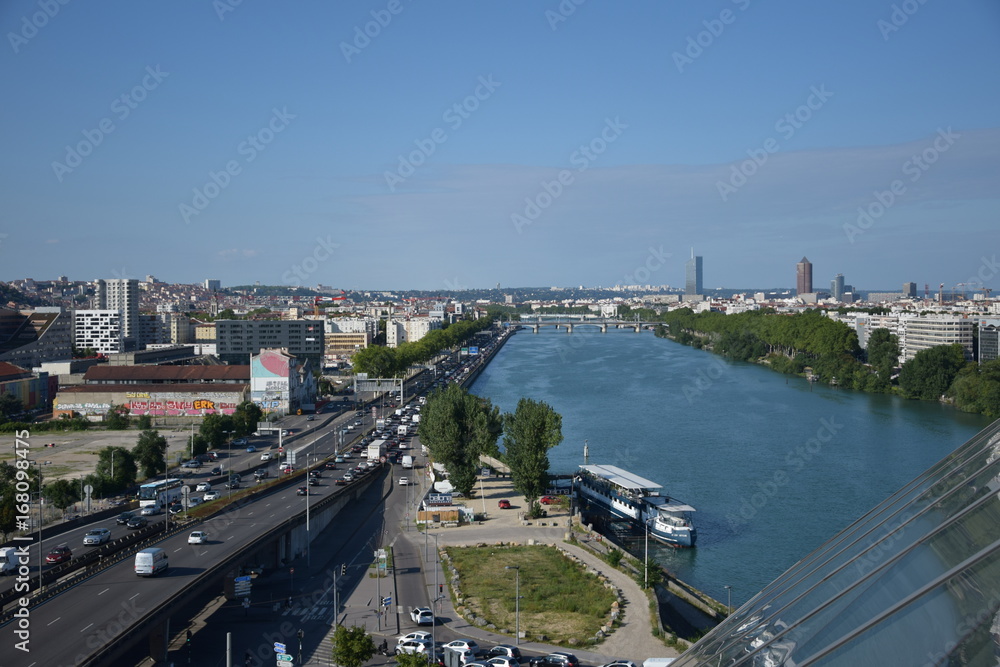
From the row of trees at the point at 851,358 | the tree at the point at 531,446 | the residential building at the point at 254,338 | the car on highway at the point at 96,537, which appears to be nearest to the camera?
the car on highway at the point at 96,537

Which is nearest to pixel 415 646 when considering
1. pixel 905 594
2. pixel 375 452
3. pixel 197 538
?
pixel 197 538

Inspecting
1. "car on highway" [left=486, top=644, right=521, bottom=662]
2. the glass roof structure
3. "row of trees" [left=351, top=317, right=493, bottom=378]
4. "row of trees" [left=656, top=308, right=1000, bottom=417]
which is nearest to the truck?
"car on highway" [left=486, top=644, right=521, bottom=662]

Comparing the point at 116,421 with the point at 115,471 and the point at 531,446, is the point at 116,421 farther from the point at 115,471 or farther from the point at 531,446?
the point at 531,446

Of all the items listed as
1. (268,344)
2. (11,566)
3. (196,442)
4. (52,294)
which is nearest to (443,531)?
(11,566)

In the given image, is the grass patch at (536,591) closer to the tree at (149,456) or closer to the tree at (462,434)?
the tree at (462,434)

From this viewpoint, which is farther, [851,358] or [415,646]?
[851,358]

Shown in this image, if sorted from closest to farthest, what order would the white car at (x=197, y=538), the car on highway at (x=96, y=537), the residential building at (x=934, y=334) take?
the white car at (x=197, y=538), the car on highway at (x=96, y=537), the residential building at (x=934, y=334)

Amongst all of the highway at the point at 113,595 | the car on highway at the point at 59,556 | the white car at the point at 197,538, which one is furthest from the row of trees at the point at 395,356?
the car on highway at the point at 59,556
